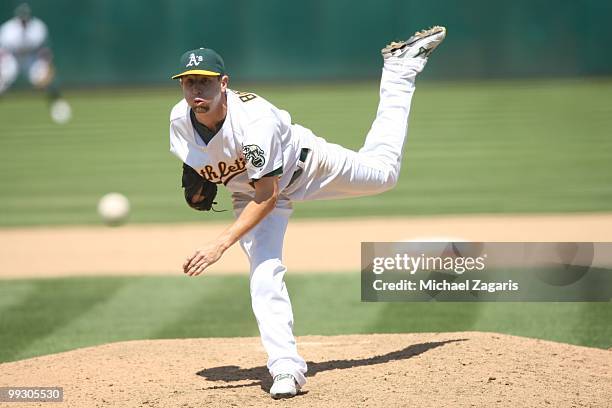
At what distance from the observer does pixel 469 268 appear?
8.23 meters

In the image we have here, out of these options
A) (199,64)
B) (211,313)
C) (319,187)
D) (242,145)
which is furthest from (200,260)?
(211,313)

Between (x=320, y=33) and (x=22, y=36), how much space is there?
7.41m

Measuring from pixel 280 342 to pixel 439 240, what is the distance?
4.70 meters

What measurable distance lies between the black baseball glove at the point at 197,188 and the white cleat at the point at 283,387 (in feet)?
3.44

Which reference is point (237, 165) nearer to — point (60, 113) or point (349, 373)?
point (349, 373)

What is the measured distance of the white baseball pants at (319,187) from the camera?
5125 millimetres

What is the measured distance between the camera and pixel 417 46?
6.49 m

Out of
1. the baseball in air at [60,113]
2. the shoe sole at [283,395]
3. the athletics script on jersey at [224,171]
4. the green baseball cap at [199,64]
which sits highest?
the baseball in air at [60,113]

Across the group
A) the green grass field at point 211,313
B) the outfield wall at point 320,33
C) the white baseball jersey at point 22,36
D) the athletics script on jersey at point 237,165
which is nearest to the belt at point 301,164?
the athletics script on jersey at point 237,165

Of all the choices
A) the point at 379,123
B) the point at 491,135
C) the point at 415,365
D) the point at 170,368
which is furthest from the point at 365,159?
the point at 491,135

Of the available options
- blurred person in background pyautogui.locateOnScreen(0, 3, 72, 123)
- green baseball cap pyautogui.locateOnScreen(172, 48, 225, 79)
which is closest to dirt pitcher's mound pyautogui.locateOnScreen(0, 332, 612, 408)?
green baseball cap pyautogui.locateOnScreen(172, 48, 225, 79)

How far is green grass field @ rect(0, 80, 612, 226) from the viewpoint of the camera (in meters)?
12.6

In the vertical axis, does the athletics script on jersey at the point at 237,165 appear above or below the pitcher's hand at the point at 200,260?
above

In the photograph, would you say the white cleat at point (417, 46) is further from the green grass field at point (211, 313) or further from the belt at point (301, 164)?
the green grass field at point (211, 313)
